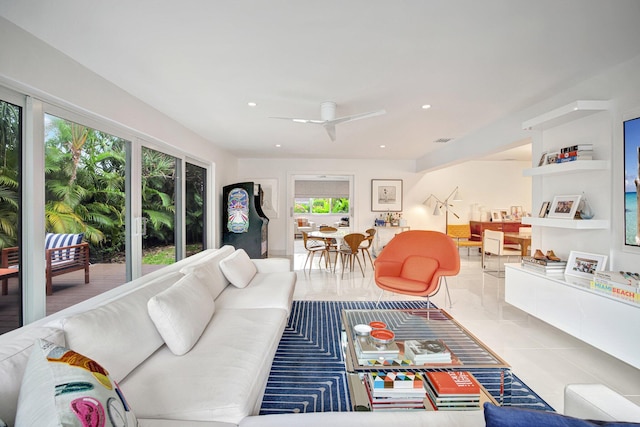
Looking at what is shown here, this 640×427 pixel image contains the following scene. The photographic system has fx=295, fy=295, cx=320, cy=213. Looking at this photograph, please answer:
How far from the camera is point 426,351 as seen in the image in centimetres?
179

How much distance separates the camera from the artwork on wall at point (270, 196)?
23.9ft

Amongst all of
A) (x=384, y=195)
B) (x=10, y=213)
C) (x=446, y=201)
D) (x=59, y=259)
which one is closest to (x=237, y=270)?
(x=59, y=259)

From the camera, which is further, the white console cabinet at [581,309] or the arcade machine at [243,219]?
the arcade machine at [243,219]

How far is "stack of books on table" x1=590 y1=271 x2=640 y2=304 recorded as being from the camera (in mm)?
2076

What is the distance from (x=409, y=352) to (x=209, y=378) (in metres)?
1.15

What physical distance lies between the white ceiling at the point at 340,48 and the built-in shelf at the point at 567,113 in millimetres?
298

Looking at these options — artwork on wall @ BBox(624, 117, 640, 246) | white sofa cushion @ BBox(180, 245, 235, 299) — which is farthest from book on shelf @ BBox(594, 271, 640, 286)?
white sofa cushion @ BBox(180, 245, 235, 299)

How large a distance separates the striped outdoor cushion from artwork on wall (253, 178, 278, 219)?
481 centimetres

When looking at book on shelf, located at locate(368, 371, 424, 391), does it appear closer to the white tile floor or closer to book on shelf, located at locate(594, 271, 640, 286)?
the white tile floor

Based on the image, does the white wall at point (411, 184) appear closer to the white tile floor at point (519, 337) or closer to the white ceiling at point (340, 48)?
the white tile floor at point (519, 337)

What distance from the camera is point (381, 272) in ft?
11.6

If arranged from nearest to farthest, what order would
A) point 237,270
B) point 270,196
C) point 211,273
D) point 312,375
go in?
point 312,375
point 211,273
point 237,270
point 270,196

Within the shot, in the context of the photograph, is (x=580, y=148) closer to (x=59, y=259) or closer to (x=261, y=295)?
(x=261, y=295)

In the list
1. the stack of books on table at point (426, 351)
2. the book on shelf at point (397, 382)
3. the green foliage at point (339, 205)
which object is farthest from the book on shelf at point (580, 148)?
the green foliage at point (339, 205)
